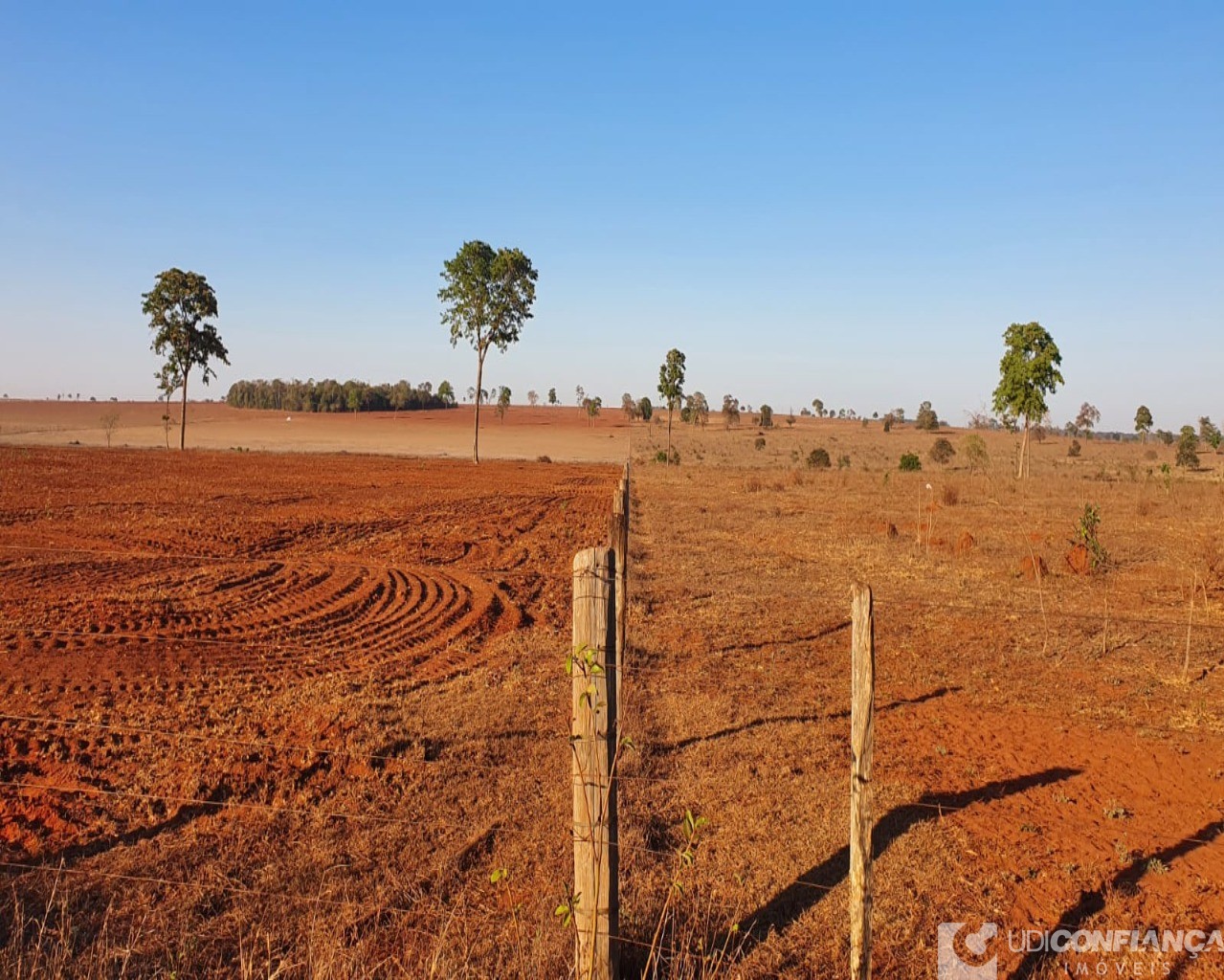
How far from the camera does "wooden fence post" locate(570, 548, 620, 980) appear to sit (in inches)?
124

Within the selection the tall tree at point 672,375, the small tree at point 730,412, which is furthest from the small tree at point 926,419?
the tall tree at point 672,375

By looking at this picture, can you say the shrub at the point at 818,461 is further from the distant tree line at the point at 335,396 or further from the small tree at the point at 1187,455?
the distant tree line at the point at 335,396

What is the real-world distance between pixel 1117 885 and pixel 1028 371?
114 feet

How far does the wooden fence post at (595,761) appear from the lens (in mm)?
3158

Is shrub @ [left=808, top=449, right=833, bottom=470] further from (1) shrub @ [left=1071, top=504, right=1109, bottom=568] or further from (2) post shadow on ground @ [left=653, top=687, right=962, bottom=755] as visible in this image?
(2) post shadow on ground @ [left=653, top=687, right=962, bottom=755]

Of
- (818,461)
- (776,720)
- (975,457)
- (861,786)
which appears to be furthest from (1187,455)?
(861,786)

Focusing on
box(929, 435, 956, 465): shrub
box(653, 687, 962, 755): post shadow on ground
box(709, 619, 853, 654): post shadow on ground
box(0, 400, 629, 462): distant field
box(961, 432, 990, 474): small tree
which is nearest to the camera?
box(653, 687, 962, 755): post shadow on ground

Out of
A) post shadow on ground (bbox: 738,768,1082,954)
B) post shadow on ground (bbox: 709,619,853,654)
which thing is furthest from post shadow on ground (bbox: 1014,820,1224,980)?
post shadow on ground (bbox: 709,619,853,654)

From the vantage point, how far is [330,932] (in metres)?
4.07

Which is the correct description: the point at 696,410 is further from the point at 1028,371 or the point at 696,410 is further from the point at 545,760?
the point at 545,760

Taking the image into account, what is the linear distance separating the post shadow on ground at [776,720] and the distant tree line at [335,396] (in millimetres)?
117287

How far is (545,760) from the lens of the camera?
246 inches

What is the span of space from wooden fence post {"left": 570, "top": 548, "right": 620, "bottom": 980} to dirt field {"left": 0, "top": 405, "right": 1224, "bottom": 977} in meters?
0.50

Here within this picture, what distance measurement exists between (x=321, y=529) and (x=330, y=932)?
15.4 metres
